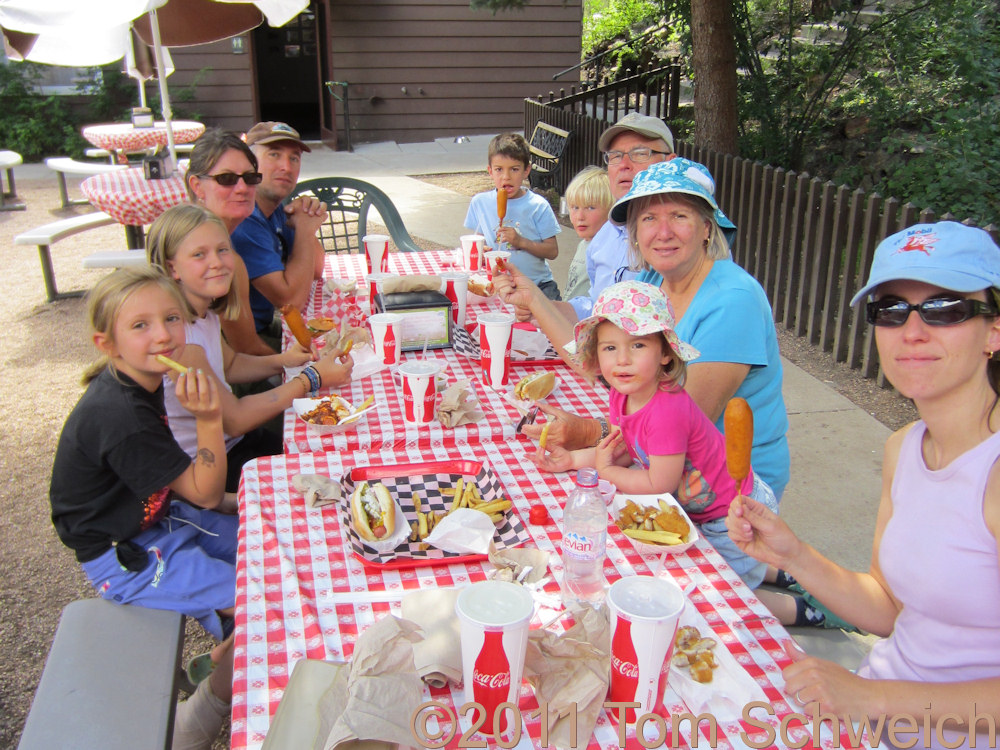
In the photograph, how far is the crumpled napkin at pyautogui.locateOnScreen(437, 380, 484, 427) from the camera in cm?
263

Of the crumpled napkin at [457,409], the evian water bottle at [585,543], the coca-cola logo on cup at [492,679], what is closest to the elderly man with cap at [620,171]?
the crumpled napkin at [457,409]

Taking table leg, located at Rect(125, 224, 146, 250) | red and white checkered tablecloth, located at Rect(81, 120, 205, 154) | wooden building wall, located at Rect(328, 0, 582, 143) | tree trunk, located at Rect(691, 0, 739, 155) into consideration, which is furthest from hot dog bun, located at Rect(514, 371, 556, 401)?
wooden building wall, located at Rect(328, 0, 582, 143)

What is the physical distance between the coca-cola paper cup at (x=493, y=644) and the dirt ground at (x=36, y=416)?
66.8 inches

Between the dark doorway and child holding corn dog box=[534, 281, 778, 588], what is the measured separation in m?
15.7

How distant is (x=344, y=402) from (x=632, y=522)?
3.87 ft

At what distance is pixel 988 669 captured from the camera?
1638 millimetres

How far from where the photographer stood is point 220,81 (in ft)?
48.0

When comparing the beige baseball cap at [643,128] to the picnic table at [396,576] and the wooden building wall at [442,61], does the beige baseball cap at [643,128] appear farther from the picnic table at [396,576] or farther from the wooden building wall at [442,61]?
the wooden building wall at [442,61]

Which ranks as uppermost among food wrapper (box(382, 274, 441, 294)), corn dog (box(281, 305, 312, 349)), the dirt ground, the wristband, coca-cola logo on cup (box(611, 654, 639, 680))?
food wrapper (box(382, 274, 441, 294))

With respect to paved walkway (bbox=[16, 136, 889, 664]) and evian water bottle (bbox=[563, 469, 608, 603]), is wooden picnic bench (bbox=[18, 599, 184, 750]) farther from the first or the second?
paved walkway (bbox=[16, 136, 889, 664])

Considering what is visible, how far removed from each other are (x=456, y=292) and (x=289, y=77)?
655 inches

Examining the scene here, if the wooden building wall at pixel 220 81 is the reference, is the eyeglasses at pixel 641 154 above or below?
below

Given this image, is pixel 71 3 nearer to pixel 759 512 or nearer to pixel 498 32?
pixel 759 512

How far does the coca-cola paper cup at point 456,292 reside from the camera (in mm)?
3508
